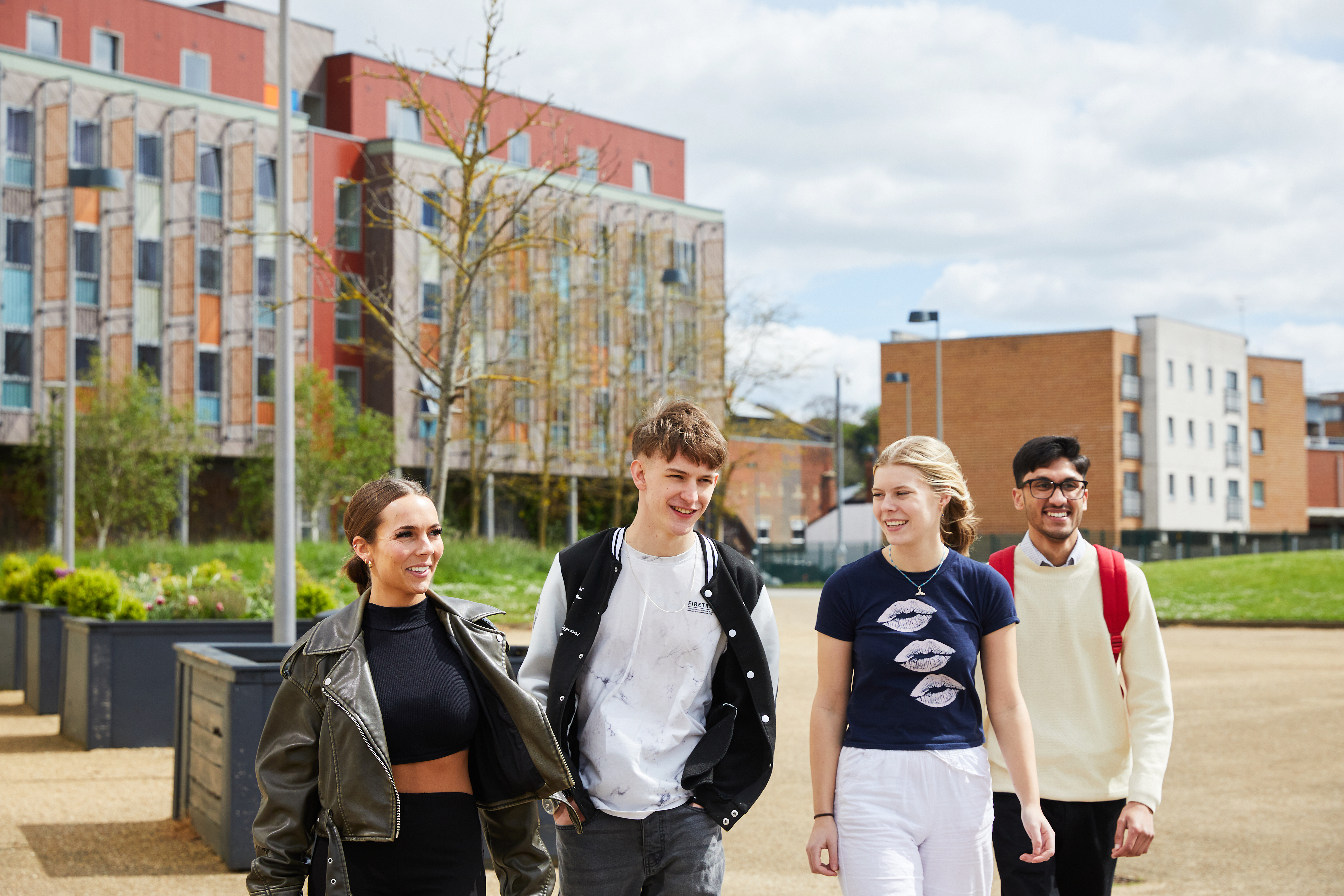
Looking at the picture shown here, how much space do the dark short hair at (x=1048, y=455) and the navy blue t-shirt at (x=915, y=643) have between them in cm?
66

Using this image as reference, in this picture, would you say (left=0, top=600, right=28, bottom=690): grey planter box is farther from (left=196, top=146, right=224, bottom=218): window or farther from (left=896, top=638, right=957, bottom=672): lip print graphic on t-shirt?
(left=196, top=146, right=224, bottom=218): window

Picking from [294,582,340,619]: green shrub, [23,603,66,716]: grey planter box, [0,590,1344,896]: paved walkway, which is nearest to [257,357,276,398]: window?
[0,590,1344,896]: paved walkway

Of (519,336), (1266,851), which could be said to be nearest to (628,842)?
(1266,851)

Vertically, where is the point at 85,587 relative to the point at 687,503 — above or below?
below

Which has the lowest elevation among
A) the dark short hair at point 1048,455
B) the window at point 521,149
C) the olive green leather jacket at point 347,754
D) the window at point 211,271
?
the olive green leather jacket at point 347,754

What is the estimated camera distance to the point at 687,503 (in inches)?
146

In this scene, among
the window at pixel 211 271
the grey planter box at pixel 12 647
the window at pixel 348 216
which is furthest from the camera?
the window at pixel 348 216

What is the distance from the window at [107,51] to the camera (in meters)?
44.6

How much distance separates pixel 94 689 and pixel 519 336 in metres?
29.8

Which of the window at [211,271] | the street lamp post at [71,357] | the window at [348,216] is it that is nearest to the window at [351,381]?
the window at [348,216]

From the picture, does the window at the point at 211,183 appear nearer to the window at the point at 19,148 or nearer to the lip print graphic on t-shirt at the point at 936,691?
the window at the point at 19,148

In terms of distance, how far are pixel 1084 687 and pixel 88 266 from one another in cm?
4291

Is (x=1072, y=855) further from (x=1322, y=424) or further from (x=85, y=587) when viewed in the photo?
(x=1322, y=424)

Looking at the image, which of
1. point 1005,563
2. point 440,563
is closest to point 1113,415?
point 440,563
